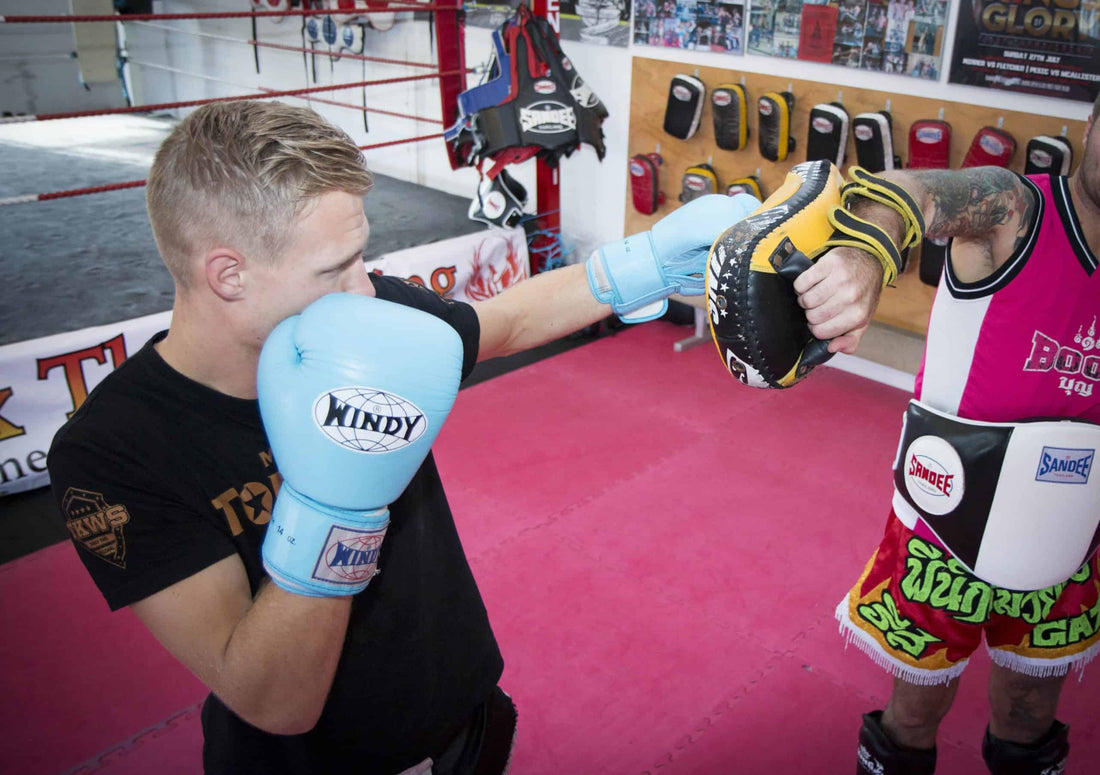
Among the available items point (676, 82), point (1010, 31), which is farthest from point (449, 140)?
point (1010, 31)

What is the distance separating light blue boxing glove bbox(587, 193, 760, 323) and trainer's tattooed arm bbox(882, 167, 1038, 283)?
24 centimetres

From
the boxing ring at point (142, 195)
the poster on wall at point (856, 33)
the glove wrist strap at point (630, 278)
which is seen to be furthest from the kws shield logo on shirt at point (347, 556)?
the poster on wall at point (856, 33)

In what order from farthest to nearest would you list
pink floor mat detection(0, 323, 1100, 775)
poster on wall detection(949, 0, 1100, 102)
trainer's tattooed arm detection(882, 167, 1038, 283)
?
poster on wall detection(949, 0, 1100, 102) → pink floor mat detection(0, 323, 1100, 775) → trainer's tattooed arm detection(882, 167, 1038, 283)

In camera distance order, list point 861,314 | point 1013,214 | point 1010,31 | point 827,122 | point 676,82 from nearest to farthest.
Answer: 1. point 861,314
2. point 1013,214
3. point 1010,31
4. point 827,122
5. point 676,82

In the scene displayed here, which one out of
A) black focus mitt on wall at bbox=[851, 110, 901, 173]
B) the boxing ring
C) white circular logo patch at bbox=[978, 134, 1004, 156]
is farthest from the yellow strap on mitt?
black focus mitt on wall at bbox=[851, 110, 901, 173]

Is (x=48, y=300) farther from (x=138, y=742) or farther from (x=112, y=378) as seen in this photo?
(x=112, y=378)

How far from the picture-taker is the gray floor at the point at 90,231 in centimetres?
345

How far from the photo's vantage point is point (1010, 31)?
9.91 ft

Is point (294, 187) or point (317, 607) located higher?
point (294, 187)

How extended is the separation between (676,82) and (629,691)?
2.83 m

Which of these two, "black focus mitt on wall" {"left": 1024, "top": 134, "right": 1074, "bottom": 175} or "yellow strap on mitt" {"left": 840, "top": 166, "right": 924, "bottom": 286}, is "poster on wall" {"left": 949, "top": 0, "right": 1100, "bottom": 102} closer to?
"black focus mitt on wall" {"left": 1024, "top": 134, "right": 1074, "bottom": 175}

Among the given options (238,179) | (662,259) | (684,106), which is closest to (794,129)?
(684,106)

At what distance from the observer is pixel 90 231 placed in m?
4.59

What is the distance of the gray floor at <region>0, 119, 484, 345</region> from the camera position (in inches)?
136
